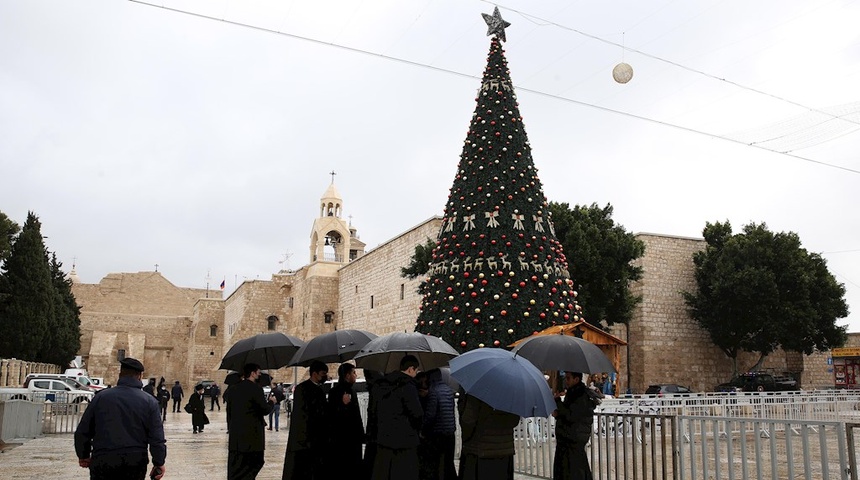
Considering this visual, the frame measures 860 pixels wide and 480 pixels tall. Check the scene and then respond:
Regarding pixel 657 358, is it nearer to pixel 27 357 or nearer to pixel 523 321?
pixel 523 321

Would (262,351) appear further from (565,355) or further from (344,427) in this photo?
(565,355)

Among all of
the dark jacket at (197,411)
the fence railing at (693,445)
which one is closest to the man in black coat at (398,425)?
the fence railing at (693,445)

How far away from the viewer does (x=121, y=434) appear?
4.65m

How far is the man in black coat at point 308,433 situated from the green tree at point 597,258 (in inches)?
676

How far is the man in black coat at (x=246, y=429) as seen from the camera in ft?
20.9

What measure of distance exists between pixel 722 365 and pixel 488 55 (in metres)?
21.2

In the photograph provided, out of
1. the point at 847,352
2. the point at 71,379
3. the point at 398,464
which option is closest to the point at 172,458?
the point at 398,464

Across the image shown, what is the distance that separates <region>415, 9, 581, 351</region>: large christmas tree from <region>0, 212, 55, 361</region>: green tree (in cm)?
2223

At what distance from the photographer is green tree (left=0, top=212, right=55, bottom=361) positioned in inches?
1133

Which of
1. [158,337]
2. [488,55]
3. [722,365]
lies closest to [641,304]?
[722,365]

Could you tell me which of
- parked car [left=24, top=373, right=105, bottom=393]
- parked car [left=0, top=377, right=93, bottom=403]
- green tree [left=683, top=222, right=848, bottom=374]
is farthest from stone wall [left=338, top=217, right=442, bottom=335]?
parked car [left=0, top=377, right=93, bottom=403]

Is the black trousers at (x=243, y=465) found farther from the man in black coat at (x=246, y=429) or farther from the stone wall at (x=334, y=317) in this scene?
the stone wall at (x=334, y=317)

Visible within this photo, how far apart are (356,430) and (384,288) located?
25.8m

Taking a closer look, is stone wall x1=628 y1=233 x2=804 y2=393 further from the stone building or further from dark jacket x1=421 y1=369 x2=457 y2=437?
dark jacket x1=421 y1=369 x2=457 y2=437
